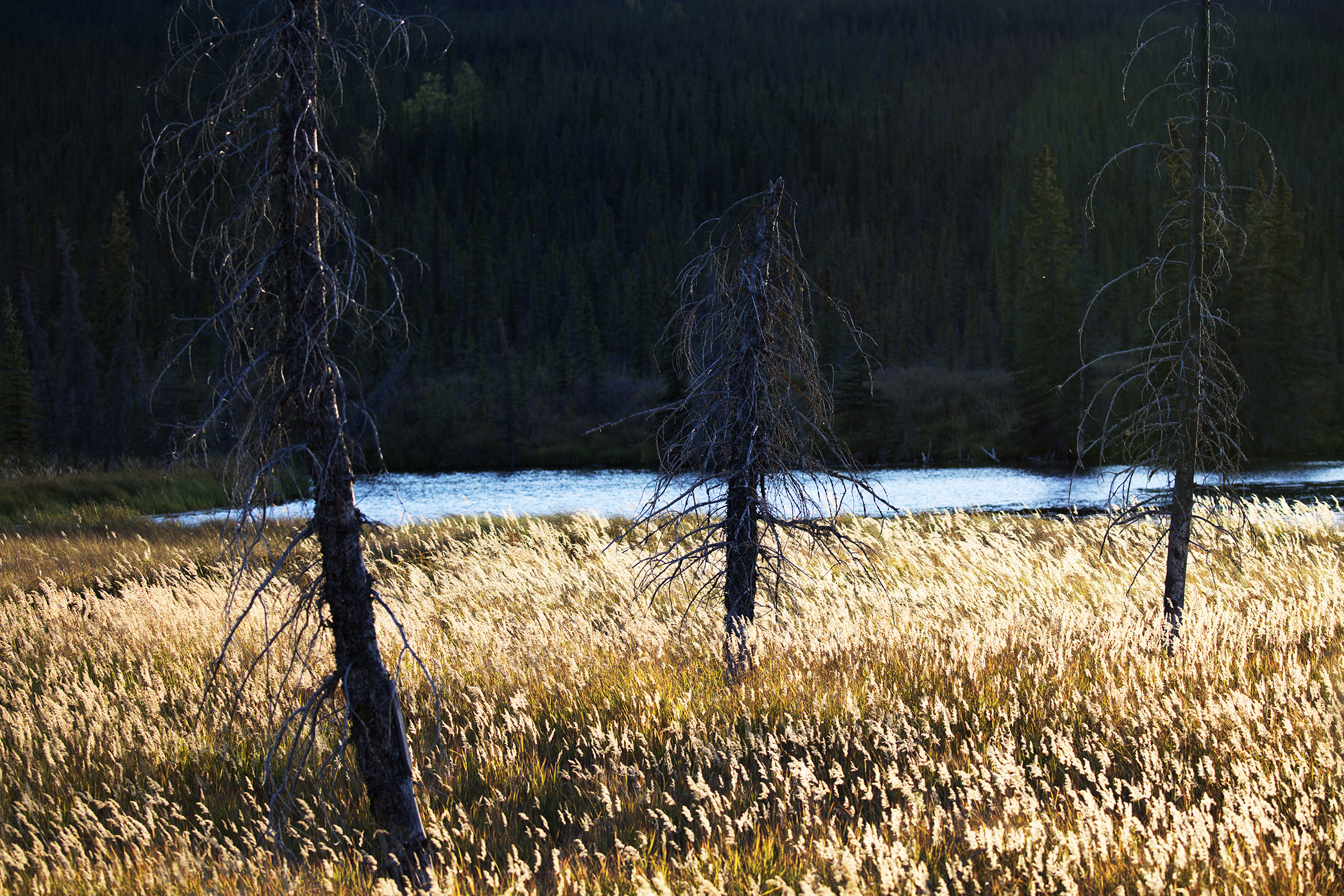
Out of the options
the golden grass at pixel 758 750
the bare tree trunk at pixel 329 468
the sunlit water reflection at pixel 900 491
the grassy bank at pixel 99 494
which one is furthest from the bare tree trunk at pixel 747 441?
the grassy bank at pixel 99 494

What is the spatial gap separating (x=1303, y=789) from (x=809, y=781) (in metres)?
2.39

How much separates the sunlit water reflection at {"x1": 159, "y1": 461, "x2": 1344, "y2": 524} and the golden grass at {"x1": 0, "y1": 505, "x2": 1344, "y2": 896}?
40.5 feet

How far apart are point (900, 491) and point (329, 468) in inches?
1143

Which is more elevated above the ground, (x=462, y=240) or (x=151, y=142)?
(x=462, y=240)

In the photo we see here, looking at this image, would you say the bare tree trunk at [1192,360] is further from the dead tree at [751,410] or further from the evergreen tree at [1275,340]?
the evergreen tree at [1275,340]

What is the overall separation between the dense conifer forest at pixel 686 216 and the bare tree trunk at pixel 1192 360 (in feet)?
20.7

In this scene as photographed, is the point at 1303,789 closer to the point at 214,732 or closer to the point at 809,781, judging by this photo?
the point at 809,781

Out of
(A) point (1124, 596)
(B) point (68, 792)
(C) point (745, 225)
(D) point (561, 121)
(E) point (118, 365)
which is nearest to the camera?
(B) point (68, 792)

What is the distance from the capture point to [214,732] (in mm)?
5711

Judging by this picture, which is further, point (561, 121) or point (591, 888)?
point (561, 121)

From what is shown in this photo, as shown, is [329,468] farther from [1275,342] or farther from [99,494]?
[1275,342]

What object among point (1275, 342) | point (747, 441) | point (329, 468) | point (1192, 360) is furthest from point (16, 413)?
point (1275, 342)

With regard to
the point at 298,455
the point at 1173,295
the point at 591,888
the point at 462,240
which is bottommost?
the point at 591,888

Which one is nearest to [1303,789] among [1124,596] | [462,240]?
[1124,596]
